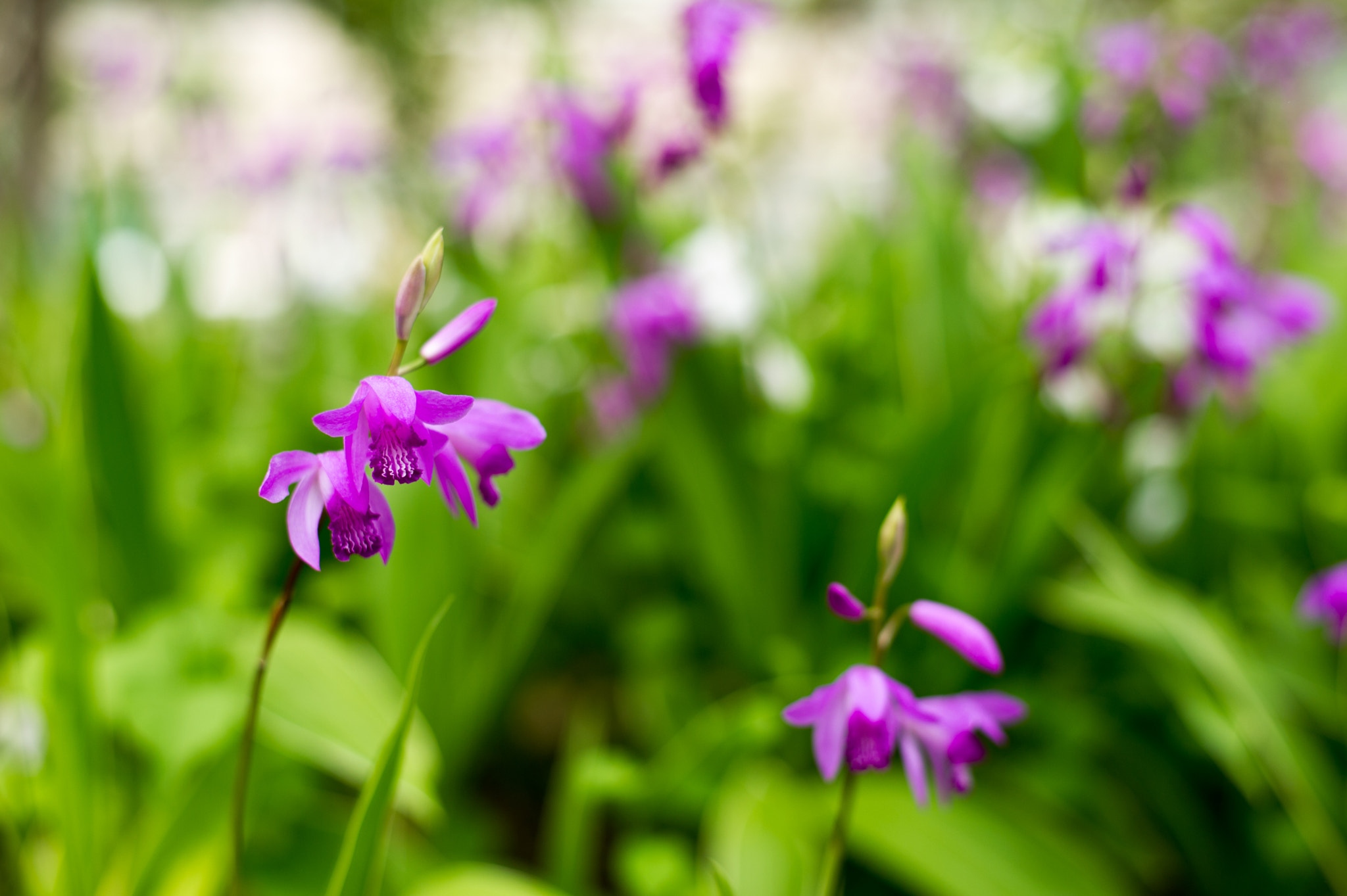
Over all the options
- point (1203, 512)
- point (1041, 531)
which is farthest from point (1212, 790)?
point (1041, 531)

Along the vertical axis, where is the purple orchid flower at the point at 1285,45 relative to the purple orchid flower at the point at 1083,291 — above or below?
above

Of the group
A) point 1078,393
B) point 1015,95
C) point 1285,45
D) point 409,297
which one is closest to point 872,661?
point 409,297

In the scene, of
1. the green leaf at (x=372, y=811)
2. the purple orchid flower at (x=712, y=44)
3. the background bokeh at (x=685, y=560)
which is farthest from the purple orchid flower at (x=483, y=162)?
the green leaf at (x=372, y=811)

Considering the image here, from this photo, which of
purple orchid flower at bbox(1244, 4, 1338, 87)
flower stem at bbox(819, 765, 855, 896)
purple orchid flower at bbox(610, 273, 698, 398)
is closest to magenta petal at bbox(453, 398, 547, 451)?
flower stem at bbox(819, 765, 855, 896)

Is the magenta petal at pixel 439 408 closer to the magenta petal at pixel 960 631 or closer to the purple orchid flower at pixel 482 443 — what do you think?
the purple orchid flower at pixel 482 443

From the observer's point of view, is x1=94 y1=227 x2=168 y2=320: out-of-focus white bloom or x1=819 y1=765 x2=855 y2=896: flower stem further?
x1=94 y1=227 x2=168 y2=320: out-of-focus white bloom

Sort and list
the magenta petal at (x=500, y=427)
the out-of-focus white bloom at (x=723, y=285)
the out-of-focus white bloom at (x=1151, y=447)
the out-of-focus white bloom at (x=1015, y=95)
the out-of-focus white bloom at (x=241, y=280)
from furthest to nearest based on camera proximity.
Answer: the out-of-focus white bloom at (x=241, y=280)
the out-of-focus white bloom at (x=1015, y=95)
the out-of-focus white bloom at (x=723, y=285)
the out-of-focus white bloom at (x=1151, y=447)
the magenta petal at (x=500, y=427)

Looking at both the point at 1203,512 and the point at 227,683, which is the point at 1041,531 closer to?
the point at 1203,512

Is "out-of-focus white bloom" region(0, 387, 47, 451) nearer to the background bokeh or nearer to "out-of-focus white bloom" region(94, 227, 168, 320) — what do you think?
the background bokeh
